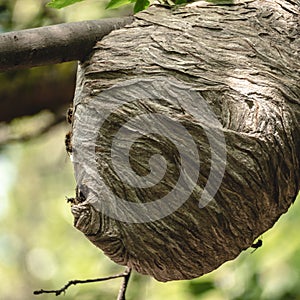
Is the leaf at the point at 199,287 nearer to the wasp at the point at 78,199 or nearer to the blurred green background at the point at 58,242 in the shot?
the blurred green background at the point at 58,242

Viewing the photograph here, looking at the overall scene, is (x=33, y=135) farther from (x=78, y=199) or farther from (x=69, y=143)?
(x=78, y=199)

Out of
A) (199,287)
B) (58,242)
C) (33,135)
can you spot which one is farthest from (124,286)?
(58,242)

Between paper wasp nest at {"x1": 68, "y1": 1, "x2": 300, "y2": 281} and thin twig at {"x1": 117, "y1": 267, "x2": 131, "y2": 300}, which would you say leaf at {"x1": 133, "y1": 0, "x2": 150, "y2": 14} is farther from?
thin twig at {"x1": 117, "y1": 267, "x2": 131, "y2": 300}

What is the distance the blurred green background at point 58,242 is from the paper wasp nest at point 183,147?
Result: 668mm

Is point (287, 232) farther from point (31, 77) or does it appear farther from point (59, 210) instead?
point (59, 210)

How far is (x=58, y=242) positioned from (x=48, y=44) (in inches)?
184

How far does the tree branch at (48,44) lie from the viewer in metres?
1.73

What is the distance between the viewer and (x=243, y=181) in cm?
174

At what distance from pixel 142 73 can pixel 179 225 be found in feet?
1.15

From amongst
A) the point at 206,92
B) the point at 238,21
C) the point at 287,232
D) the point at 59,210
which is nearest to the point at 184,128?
the point at 206,92

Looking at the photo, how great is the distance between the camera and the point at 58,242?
6305 mm

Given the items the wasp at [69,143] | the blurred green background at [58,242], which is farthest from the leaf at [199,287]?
the wasp at [69,143]

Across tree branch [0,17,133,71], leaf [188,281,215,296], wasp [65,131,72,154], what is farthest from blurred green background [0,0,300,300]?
tree branch [0,17,133,71]

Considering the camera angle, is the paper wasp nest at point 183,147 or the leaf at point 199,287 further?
the leaf at point 199,287
